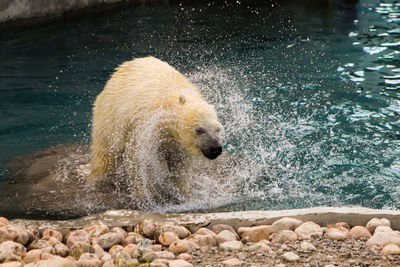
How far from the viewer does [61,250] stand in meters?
3.27

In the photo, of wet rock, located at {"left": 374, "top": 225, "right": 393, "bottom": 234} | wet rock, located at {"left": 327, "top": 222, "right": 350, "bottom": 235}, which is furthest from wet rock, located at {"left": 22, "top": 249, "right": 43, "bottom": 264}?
wet rock, located at {"left": 374, "top": 225, "right": 393, "bottom": 234}

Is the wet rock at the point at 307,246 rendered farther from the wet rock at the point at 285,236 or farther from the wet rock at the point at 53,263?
the wet rock at the point at 53,263

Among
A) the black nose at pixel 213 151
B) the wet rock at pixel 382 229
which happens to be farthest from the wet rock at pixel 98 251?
the wet rock at pixel 382 229

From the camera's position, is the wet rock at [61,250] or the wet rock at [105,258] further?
the wet rock at [61,250]

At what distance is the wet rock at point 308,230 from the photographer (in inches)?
131

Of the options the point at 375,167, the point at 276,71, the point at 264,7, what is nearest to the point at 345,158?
the point at 375,167

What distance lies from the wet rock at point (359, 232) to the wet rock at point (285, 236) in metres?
0.39

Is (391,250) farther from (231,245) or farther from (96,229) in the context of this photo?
(96,229)

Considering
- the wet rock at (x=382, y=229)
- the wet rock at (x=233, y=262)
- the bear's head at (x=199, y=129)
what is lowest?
the wet rock at (x=382, y=229)

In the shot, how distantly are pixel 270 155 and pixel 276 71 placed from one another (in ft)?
9.70

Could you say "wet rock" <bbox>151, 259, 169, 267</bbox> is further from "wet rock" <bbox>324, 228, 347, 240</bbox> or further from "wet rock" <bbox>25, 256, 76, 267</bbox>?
"wet rock" <bbox>324, 228, 347, 240</bbox>

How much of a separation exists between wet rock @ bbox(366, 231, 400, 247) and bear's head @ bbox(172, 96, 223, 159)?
154cm

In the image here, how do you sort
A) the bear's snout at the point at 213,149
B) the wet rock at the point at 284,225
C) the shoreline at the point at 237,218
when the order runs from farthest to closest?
the bear's snout at the point at 213,149
the shoreline at the point at 237,218
the wet rock at the point at 284,225

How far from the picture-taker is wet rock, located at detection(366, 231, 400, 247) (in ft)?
10.3
